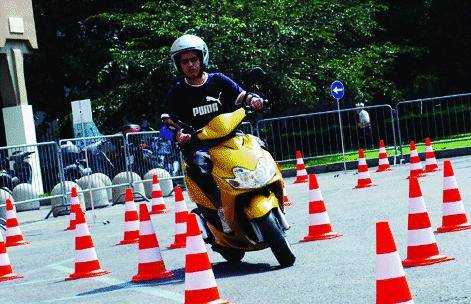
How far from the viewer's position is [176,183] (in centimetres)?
2667

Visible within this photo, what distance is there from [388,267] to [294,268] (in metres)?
3.23

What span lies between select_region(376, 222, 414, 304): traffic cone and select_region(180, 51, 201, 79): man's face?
4.40 meters

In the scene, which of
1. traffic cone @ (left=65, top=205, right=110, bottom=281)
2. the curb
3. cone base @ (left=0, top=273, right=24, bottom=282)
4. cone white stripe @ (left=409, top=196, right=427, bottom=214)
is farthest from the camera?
the curb

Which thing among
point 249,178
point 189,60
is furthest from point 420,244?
point 189,60

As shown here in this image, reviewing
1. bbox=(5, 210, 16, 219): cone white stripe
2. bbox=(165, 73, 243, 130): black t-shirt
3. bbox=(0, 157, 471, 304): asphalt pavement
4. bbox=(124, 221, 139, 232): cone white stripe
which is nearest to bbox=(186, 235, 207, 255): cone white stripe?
bbox=(0, 157, 471, 304): asphalt pavement

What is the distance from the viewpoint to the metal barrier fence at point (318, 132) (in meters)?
28.3

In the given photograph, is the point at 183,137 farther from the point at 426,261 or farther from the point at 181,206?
the point at 426,261

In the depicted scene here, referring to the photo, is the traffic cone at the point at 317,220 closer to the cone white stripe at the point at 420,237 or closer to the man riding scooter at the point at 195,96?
the man riding scooter at the point at 195,96

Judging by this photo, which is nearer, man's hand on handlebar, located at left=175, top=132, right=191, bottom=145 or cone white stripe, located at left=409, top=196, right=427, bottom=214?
cone white stripe, located at left=409, top=196, right=427, bottom=214

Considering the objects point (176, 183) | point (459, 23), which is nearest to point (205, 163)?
point (176, 183)

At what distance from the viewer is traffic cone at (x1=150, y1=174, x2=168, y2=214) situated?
711 inches

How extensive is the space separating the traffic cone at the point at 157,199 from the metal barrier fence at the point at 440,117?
1057 centimetres

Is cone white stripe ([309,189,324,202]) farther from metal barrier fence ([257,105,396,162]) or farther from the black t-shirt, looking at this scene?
metal barrier fence ([257,105,396,162])

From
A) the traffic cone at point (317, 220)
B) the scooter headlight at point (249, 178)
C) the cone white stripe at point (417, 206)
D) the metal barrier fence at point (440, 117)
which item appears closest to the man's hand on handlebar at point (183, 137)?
the scooter headlight at point (249, 178)
